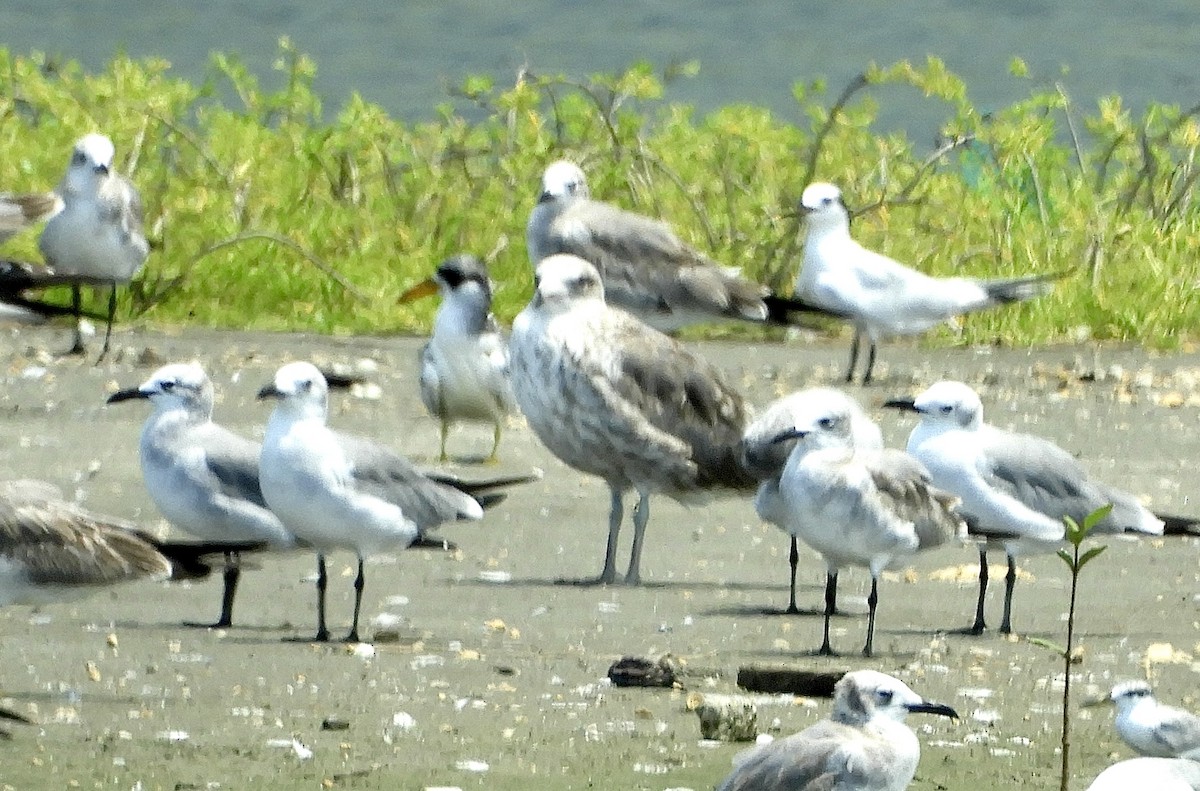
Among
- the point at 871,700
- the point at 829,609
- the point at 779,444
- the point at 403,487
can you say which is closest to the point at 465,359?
the point at 779,444

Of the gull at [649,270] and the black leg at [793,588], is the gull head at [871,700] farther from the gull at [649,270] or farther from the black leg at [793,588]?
the gull at [649,270]

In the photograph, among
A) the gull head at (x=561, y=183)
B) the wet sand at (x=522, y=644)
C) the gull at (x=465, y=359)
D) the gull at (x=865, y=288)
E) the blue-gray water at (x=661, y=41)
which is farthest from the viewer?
the blue-gray water at (x=661, y=41)

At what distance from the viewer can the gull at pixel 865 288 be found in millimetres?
11344

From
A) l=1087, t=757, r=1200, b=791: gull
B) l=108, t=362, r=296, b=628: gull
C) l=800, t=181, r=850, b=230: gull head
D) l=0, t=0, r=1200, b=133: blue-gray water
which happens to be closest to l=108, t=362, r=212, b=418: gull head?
l=108, t=362, r=296, b=628: gull

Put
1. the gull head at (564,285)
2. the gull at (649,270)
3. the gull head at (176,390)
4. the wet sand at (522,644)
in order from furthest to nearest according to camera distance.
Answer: the gull at (649,270) < the gull head at (564,285) < the gull head at (176,390) < the wet sand at (522,644)

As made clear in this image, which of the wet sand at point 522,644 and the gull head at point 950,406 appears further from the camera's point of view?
the gull head at point 950,406

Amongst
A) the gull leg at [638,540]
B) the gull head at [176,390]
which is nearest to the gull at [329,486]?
the gull head at [176,390]

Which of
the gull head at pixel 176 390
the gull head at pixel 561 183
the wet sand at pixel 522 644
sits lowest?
the wet sand at pixel 522 644

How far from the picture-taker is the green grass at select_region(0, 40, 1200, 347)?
12.8 metres

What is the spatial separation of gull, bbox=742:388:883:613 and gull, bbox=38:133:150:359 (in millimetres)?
4774

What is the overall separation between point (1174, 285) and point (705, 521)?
14.8 ft

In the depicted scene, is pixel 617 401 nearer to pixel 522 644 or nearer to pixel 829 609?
pixel 522 644

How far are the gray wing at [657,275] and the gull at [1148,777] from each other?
18.8 feet

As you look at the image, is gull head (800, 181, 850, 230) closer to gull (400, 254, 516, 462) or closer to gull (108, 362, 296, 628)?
gull (400, 254, 516, 462)
